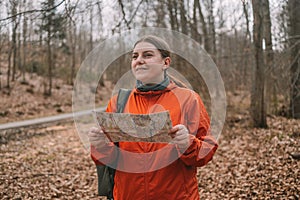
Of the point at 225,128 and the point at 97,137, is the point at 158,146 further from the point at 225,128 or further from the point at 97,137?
the point at 225,128

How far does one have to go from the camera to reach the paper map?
1675 millimetres

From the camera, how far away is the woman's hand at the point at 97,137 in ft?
6.43

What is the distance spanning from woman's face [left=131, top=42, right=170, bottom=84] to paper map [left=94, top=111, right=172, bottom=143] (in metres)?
0.43

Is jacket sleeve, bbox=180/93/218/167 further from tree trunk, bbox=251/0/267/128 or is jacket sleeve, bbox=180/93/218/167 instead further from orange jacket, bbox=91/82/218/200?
tree trunk, bbox=251/0/267/128

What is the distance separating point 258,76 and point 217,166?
3857mm

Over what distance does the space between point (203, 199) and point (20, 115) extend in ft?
51.2

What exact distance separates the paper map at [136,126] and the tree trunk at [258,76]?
7.58m

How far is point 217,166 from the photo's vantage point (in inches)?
255

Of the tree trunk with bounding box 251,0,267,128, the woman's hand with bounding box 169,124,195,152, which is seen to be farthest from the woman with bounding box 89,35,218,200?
the tree trunk with bounding box 251,0,267,128

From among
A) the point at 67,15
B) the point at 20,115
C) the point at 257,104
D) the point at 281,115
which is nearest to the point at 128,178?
the point at 67,15

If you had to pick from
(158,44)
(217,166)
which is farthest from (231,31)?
(158,44)

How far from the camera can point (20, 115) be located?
17.7 m

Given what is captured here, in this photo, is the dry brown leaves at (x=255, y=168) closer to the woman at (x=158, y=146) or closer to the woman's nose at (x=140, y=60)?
the woman at (x=158, y=146)

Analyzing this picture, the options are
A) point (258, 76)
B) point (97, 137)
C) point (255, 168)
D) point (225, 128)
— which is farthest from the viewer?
point (225, 128)
